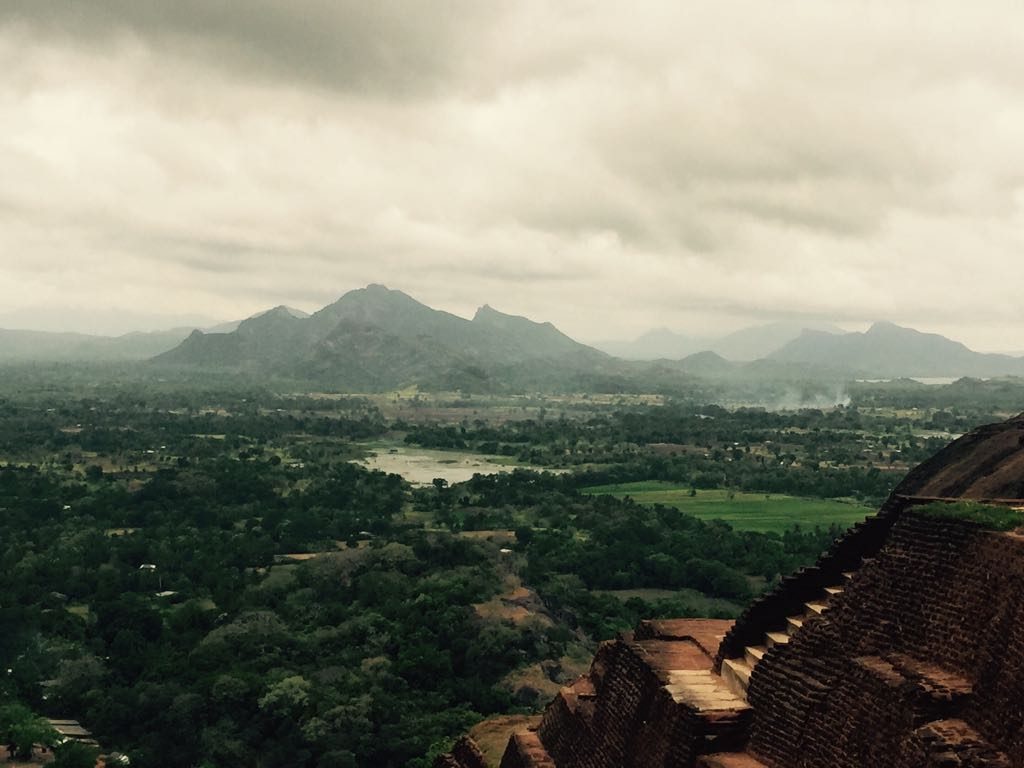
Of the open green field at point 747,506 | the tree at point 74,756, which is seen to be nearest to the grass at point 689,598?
the open green field at point 747,506

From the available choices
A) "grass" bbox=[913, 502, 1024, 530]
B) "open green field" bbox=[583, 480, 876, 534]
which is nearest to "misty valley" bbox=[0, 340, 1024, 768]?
"open green field" bbox=[583, 480, 876, 534]

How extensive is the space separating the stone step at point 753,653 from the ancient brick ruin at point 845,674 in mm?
34

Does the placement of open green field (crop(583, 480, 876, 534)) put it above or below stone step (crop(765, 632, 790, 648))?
below

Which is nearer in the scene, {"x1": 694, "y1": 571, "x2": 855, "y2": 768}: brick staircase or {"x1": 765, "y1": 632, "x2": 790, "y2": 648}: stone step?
{"x1": 694, "y1": 571, "x2": 855, "y2": 768}: brick staircase

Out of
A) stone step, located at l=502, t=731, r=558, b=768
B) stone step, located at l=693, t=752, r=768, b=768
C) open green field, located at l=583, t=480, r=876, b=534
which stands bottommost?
open green field, located at l=583, t=480, r=876, b=534

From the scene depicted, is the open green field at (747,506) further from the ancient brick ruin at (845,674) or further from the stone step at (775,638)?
the stone step at (775,638)

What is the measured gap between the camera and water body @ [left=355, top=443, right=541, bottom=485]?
5226 inches

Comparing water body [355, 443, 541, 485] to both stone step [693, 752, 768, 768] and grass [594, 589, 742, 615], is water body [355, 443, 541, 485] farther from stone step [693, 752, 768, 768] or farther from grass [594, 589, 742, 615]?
stone step [693, 752, 768, 768]

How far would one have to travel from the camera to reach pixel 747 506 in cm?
10488

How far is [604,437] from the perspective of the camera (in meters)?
178

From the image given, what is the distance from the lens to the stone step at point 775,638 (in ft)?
55.7

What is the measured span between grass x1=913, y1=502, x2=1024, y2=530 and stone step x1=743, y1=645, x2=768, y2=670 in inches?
168

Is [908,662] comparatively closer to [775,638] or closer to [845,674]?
[845,674]

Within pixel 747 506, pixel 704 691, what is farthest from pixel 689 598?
pixel 704 691
